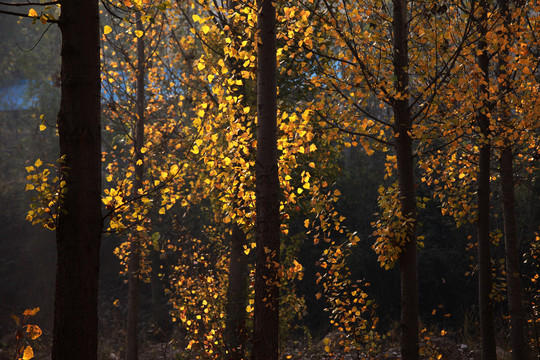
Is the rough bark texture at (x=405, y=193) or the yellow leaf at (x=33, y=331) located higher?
the rough bark texture at (x=405, y=193)

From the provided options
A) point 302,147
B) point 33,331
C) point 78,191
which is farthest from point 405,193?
point 33,331

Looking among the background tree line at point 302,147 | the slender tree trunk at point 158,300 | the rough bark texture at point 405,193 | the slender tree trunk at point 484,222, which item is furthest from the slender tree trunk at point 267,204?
the slender tree trunk at point 158,300

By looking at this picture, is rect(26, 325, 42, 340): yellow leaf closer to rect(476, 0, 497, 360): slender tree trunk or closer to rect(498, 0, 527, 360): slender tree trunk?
rect(476, 0, 497, 360): slender tree trunk

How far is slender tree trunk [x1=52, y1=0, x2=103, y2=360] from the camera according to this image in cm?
281

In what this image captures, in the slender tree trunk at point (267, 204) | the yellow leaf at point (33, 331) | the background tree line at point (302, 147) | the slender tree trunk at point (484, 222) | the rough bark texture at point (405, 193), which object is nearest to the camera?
the yellow leaf at point (33, 331)

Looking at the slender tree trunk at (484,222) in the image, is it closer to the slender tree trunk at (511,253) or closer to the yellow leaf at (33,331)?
the slender tree trunk at (511,253)

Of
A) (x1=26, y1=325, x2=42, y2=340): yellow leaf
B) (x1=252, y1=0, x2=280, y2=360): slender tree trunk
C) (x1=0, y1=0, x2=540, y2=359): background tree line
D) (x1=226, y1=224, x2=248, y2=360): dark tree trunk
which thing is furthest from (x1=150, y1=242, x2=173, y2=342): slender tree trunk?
(x1=26, y1=325, x2=42, y2=340): yellow leaf

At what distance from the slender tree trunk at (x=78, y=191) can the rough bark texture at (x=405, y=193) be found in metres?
3.09

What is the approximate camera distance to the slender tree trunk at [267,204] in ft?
15.2

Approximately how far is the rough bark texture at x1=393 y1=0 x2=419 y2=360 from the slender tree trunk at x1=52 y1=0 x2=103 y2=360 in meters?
3.09

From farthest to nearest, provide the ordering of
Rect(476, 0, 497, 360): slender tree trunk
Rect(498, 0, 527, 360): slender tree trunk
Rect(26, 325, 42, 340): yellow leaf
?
1. Rect(498, 0, 527, 360): slender tree trunk
2. Rect(476, 0, 497, 360): slender tree trunk
3. Rect(26, 325, 42, 340): yellow leaf

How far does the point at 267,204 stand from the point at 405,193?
147 cm

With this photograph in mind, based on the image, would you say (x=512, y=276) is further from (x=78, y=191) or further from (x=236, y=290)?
(x=78, y=191)

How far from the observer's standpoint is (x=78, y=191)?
289cm
